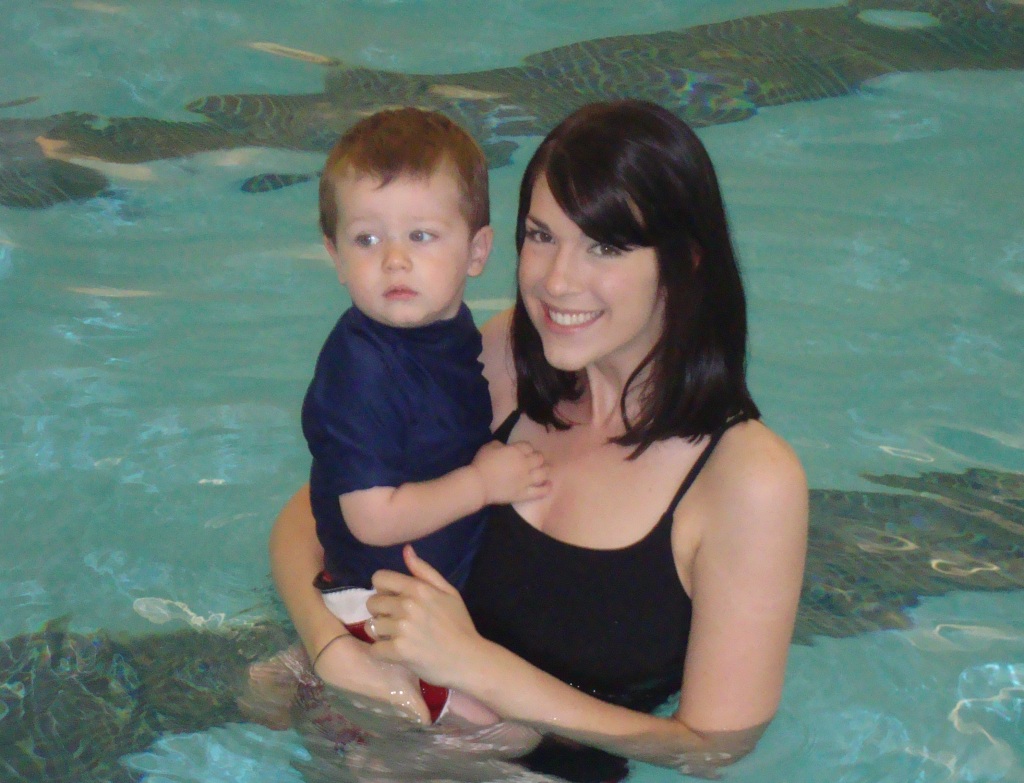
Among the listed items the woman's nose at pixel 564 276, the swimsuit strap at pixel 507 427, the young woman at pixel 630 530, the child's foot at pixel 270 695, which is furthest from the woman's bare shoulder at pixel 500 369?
the child's foot at pixel 270 695

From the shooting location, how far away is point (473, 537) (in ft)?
8.55

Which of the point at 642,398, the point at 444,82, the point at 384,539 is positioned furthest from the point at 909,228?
the point at 384,539

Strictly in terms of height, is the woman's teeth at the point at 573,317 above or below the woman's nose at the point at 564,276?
below

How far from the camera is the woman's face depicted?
7.51ft

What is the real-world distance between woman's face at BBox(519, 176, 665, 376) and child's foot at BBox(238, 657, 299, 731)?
3.14 ft

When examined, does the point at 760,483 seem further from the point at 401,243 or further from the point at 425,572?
the point at 401,243

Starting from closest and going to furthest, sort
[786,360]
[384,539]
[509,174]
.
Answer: [384,539] → [786,360] → [509,174]

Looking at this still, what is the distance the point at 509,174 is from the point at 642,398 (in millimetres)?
3371

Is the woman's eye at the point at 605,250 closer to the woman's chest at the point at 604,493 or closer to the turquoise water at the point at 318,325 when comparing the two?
the woman's chest at the point at 604,493

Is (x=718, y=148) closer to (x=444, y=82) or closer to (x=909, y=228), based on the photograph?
(x=909, y=228)

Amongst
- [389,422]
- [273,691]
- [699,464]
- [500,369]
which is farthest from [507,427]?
[273,691]

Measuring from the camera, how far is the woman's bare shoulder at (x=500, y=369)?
277cm

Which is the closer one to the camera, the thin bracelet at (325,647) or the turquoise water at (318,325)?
the thin bracelet at (325,647)

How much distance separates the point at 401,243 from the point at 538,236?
0.82ft
